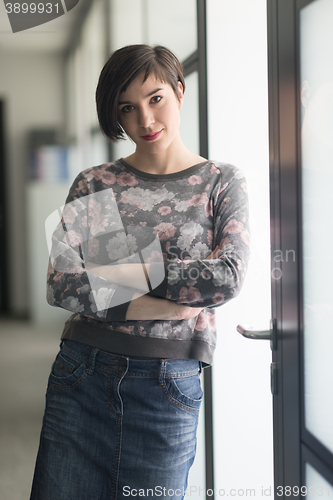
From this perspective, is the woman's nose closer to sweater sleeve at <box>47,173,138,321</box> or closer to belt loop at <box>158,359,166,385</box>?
sweater sleeve at <box>47,173,138,321</box>

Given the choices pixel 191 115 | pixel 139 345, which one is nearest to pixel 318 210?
pixel 139 345

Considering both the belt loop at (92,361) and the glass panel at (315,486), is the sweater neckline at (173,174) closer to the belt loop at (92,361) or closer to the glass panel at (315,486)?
the belt loop at (92,361)

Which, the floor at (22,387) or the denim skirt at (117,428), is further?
the floor at (22,387)

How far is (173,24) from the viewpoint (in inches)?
63.0

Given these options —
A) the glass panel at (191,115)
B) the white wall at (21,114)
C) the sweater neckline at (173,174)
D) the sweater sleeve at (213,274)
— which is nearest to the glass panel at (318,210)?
the sweater sleeve at (213,274)

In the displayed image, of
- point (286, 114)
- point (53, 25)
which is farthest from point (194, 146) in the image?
point (53, 25)

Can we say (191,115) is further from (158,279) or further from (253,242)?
(158,279)

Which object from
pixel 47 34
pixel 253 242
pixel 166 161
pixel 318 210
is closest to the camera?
pixel 318 210

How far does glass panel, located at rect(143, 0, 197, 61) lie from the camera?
1546 millimetres

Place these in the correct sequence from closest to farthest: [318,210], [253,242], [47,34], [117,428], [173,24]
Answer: [318,210]
[117,428]
[253,242]
[173,24]
[47,34]

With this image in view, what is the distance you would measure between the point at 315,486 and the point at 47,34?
6.00ft

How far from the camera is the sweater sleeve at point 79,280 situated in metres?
0.95

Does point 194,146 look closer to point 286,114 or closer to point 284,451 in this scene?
point 286,114

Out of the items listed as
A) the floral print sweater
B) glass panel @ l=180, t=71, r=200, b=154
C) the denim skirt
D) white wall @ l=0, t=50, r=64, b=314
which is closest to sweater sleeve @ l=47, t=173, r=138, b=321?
the floral print sweater
